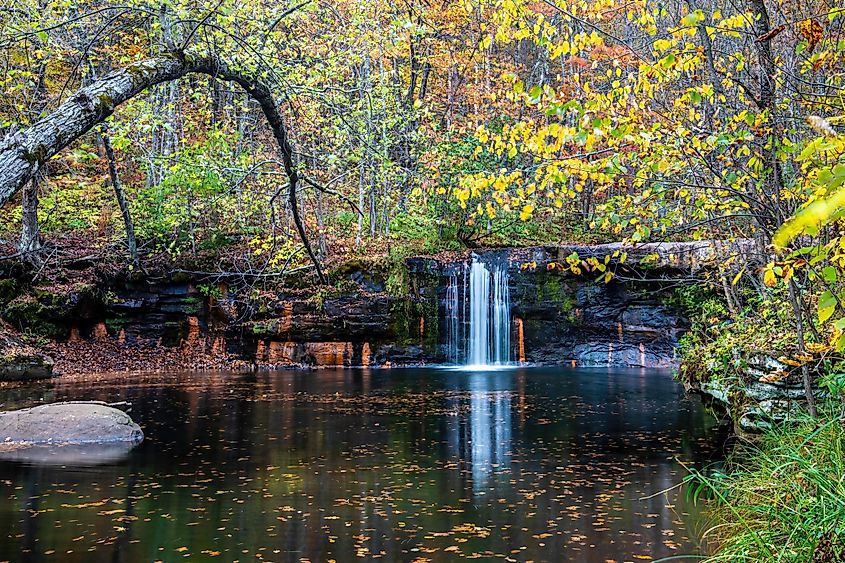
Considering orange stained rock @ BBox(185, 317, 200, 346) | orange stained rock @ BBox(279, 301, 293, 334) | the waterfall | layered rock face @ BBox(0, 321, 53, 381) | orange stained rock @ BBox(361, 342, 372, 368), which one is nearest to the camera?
layered rock face @ BBox(0, 321, 53, 381)

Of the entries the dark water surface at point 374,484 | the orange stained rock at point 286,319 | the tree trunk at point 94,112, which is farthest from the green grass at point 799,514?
the orange stained rock at point 286,319

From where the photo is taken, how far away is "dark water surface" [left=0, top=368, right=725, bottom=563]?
16.7 ft

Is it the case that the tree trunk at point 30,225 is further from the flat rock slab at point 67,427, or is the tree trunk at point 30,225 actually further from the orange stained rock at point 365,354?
the flat rock slab at point 67,427

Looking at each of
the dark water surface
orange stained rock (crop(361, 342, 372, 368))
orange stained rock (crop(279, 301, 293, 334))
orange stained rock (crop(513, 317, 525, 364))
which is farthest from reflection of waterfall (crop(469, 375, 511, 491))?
orange stained rock (crop(279, 301, 293, 334))

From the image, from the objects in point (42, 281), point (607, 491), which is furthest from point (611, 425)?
point (42, 281)

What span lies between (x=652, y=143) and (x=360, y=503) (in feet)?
12.7

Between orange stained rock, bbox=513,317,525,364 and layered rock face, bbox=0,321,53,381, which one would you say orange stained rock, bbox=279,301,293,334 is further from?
orange stained rock, bbox=513,317,525,364

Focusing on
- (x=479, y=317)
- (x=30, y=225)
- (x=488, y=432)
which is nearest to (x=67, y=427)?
(x=488, y=432)

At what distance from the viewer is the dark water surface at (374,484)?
509 centimetres

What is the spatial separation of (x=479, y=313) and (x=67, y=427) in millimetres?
13674

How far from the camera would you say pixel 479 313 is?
21.1 meters

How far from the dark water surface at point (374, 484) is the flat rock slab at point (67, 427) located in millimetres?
414

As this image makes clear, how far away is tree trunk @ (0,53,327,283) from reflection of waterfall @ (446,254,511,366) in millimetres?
15368

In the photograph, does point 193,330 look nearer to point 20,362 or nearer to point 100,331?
point 100,331
